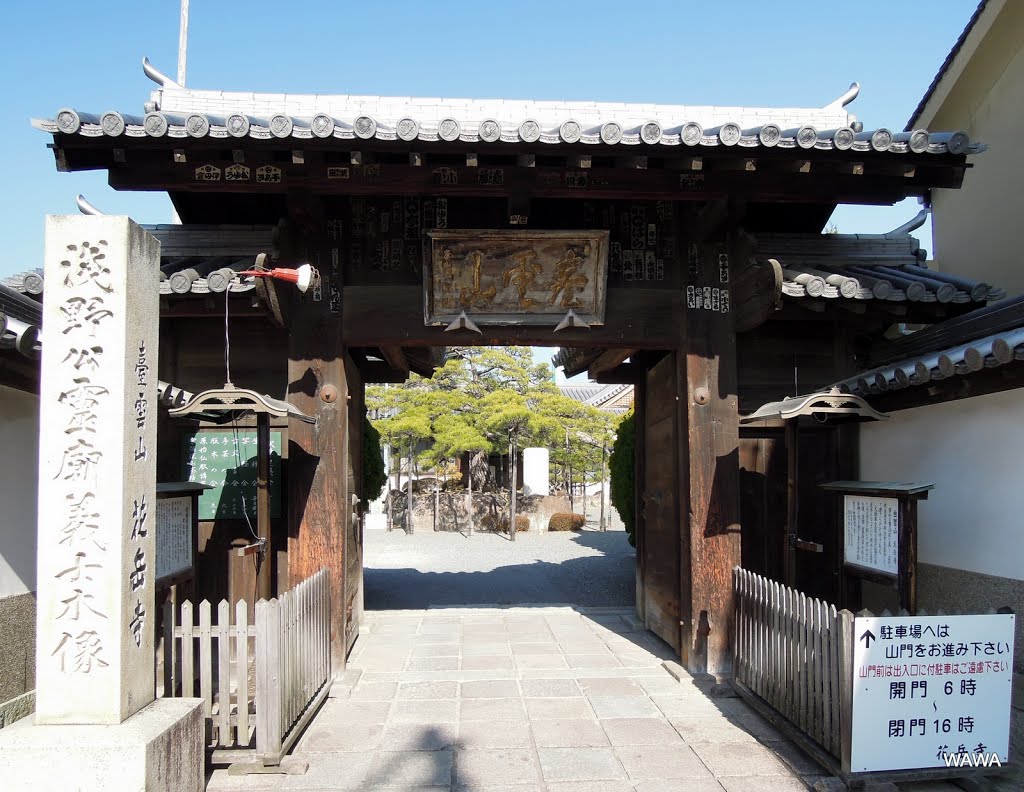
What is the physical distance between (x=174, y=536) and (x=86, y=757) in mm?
2347

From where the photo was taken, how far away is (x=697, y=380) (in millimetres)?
7344

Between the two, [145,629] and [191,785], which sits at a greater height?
[145,629]

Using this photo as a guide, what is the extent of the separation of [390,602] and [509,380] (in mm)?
15358

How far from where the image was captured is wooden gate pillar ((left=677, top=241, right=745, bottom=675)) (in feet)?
23.7

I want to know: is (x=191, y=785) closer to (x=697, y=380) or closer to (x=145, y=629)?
(x=145, y=629)

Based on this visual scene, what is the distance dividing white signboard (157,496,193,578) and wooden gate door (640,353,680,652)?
4.77 m

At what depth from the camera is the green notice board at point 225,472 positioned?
7469 mm

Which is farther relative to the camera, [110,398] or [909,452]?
[909,452]

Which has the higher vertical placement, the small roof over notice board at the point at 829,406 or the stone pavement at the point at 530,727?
the small roof over notice board at the point at 829,406

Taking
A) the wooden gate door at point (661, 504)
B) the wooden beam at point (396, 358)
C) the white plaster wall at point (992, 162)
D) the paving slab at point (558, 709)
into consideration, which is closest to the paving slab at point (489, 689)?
the paving slab at point (558, 709)

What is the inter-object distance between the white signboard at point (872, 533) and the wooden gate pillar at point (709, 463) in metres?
1.38

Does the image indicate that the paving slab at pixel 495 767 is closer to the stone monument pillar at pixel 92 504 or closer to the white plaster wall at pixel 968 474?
the stone monument pillar at pixel 92 504

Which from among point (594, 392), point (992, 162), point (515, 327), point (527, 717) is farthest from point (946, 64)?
point (594, 392)

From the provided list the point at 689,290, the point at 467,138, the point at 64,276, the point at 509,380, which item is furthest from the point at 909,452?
the point at 509,380
